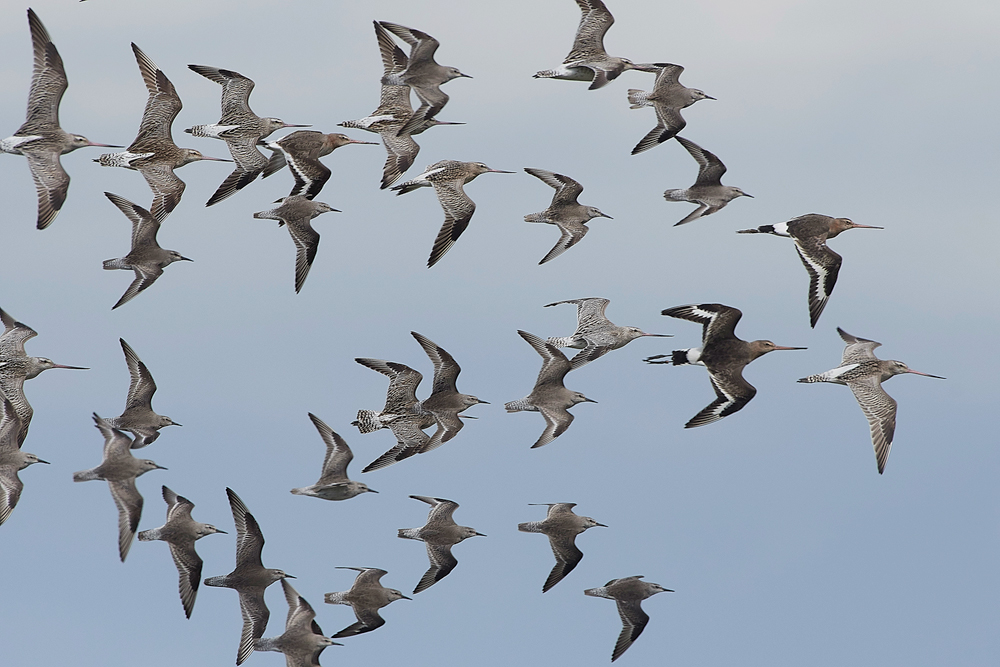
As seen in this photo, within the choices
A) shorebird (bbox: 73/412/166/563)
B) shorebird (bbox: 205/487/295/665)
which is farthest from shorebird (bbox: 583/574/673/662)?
shorebird (bbox: 73/412/166/563)

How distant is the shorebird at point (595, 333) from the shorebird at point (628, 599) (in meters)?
3.16

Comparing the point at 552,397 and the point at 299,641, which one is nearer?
the point at 299,641

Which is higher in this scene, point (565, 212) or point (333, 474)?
point (565, 212)

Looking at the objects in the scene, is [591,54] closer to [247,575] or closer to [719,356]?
[719,356]

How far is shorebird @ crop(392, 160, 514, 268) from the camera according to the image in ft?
57.9

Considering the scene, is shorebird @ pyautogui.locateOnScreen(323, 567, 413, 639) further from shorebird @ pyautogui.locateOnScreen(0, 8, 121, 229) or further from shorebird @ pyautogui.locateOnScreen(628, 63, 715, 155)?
shorebird @ pyautogui.locateOnScreen(628, 63, 715, 155)

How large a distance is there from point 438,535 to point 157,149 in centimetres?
625

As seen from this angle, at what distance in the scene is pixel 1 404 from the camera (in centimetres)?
1780

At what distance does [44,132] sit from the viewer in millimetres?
17297

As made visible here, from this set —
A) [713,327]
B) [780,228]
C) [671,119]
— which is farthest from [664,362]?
[671,119]

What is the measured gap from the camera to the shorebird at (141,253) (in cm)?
1819

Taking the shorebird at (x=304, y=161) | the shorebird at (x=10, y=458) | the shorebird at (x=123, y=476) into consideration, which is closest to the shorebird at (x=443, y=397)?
the shorebird at (x=304, y=161)

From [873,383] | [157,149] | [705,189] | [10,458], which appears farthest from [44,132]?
[873,383]

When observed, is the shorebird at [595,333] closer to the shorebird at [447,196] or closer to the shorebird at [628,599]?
the shorebird at [447,196]
